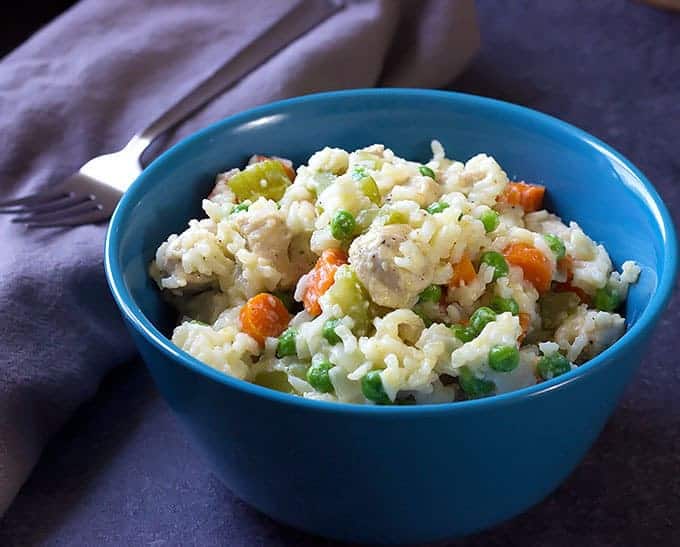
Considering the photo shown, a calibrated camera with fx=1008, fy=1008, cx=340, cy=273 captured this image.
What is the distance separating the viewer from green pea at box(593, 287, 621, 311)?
2061 mm

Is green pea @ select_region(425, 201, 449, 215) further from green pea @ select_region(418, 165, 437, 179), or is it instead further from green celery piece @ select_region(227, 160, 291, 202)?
green celery piece @ select_region(227, 160, 291, 202)

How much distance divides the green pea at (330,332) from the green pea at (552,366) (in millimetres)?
383

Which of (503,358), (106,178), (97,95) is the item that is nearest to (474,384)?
(503,358)

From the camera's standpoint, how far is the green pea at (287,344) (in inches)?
75.6

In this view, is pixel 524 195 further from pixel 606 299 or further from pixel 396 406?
pixel 396 406

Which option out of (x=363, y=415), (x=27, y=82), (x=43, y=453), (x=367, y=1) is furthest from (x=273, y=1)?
(x=363, y=415)

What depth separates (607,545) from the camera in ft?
6.59

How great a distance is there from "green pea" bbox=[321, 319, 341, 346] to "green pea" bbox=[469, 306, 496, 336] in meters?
0.26

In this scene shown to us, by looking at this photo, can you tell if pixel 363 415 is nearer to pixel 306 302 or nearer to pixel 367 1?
pixel 306 302

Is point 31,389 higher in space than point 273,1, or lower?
lower

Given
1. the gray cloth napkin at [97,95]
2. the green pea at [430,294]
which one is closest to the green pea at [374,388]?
the green pea at [430,294]

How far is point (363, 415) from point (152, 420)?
86 cm

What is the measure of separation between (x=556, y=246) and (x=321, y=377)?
1.96 ft

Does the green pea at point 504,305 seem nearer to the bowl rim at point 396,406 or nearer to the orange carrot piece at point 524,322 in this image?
the orange carrot piece at point 524,322
